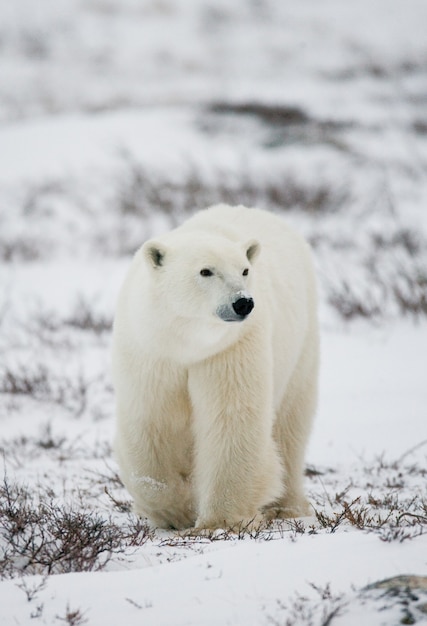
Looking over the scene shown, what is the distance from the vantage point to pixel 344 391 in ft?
16.2

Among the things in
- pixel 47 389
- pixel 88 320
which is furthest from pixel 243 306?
pixel 88 320

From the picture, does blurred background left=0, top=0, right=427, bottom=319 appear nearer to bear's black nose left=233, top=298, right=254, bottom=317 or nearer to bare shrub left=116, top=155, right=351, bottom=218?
bare shrub left=116, top=155, right=351, bottom=218

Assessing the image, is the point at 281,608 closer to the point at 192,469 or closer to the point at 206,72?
the point at 192,469

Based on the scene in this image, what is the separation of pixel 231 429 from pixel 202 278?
608mm

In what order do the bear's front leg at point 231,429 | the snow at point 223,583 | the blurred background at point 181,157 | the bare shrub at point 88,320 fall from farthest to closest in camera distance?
the blurred background at point 181,157 < the bare shrub at point 88,320 < the bear's front leg at point 231,429 < the snow at point 223,583

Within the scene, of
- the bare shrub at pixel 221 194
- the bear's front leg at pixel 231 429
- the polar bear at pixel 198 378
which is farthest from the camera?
the bare shrub at pixel 221 194

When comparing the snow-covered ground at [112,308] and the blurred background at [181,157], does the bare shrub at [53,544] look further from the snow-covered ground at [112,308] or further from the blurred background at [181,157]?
the blurred background at [181,157]

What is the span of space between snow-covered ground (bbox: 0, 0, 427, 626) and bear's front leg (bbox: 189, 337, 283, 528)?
31 centimetres

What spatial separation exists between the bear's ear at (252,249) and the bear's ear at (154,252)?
0.34 m

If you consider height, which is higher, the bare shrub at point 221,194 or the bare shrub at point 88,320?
the bare shrub at point 221,194

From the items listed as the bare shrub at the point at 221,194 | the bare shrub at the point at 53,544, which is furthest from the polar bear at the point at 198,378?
the bare shrub at the point at 221,194

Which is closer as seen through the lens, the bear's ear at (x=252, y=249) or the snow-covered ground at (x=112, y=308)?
the snow-covered ground at (x=112, y=308)

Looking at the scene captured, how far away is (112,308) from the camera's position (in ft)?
22.8

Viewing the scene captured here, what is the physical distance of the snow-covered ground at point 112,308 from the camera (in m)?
1.83
